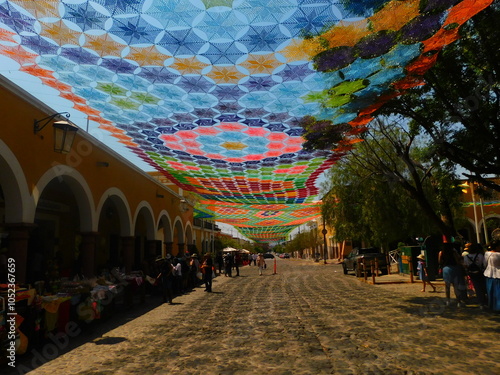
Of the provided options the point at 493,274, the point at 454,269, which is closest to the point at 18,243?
the point at 454,269

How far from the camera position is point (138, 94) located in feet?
26.0

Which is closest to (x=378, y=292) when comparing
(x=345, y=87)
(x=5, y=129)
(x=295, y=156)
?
(x=295, y=156)

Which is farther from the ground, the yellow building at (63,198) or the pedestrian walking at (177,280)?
the yellow building at (63,198)

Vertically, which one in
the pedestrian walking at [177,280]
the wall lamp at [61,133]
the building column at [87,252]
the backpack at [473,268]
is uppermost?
the wall lamp at [61,133]

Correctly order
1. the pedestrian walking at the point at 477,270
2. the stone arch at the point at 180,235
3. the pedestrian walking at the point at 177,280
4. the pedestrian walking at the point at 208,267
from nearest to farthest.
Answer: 1. the pedestrian walking at the point at 477,270
2. the pedestrian walking at the point at 177,280
3. the pedestrian walking at the point at 208,267
4. the stone arch at the point at 180,235

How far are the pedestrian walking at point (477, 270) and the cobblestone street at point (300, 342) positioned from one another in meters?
0.37

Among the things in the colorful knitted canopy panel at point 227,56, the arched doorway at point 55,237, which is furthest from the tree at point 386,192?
the arched doorway at point 55,237

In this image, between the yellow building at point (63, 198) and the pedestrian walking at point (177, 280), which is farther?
the pedestrian walking at point (177, 280)

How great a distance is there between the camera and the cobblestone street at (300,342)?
4.72m

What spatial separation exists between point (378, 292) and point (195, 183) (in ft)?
32.0

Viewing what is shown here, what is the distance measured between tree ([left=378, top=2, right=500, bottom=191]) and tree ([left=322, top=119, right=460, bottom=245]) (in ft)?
4.58

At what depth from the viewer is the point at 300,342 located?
233 inches

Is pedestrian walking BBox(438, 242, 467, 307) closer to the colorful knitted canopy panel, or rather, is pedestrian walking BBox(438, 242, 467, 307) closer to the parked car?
the colorful knitted canopy panel

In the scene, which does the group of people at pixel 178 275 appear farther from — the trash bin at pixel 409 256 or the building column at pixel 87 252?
the trash bin at pixel 409 256
